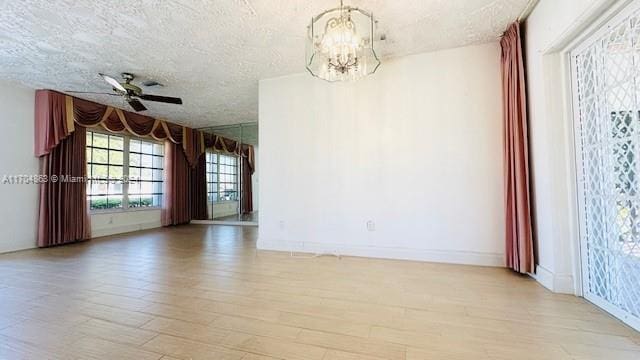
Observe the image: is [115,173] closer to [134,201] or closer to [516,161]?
[134,201]

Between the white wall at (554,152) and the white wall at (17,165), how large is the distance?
22.9 feet

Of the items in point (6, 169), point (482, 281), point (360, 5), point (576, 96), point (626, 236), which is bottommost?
point (482, 281)

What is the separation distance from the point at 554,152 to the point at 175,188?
7362 mm

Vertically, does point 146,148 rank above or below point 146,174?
above

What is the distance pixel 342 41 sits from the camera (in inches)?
88.7

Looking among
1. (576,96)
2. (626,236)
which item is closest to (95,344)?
(626,236)

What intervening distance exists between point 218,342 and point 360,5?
2.87m

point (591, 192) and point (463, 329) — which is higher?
point (591, 192)

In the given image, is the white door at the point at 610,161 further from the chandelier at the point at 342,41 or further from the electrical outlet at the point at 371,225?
the electrical outlet at the point at 371,225

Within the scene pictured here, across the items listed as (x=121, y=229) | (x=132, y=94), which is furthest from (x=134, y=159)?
(x=132, y=94)

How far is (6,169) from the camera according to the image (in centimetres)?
414

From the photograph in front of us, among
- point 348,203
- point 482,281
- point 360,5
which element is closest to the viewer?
point 360,5

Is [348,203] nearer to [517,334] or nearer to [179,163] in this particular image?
[517,334]

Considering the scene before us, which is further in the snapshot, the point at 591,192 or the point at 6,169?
the point at 6,169
